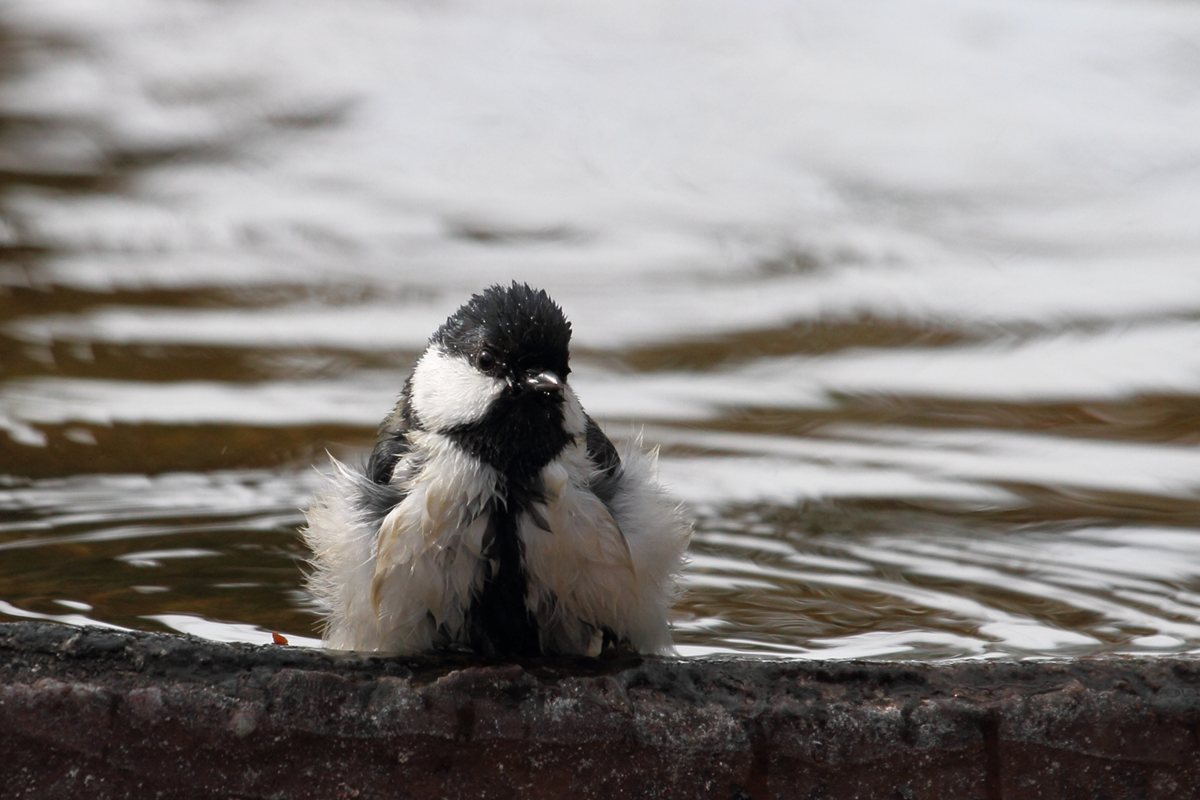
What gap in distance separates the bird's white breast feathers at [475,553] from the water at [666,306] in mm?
470

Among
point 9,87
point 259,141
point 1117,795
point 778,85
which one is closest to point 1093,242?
point 778,85

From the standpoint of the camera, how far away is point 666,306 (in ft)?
16.9

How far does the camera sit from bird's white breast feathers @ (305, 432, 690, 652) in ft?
7.99

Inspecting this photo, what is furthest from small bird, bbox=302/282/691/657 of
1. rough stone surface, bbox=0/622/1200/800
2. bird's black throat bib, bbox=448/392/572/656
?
rough stone surface, bbox=0/622/1200/800

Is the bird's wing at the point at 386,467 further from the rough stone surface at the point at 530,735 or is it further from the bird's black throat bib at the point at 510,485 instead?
the rough stone surface at the point at 530,735

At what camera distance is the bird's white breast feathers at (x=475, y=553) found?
244cm

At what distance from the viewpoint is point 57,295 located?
17.0 ft

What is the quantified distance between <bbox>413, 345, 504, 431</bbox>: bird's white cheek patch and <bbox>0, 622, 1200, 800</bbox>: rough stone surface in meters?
0.49

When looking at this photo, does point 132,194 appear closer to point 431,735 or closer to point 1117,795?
point 431,735

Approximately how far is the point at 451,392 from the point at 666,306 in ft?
8.70

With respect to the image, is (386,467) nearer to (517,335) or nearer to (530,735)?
(517,335)

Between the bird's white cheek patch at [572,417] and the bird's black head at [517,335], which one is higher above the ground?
the bird's black head at [517,335]

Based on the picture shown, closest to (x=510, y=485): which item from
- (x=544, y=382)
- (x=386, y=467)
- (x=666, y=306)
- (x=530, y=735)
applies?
(x=544, y=382)

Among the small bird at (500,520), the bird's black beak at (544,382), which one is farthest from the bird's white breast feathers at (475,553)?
the bird's black beak at (544,382)
